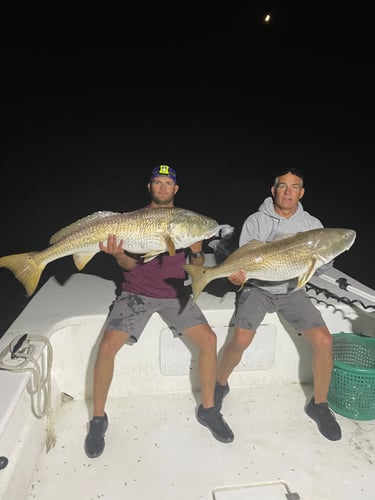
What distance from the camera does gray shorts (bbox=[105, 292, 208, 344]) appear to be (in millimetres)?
2889

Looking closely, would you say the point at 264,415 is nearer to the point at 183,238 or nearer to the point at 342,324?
the point at 342,324

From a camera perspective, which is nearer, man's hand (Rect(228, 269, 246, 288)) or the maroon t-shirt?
man's hand (Rect(228, 269, 246, 288))

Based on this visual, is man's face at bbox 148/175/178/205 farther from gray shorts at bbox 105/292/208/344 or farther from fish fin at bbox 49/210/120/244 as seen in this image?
gray shorts at bbox 105/292/208/344

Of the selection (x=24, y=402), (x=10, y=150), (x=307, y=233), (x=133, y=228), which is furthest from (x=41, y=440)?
(x=10, y=150)

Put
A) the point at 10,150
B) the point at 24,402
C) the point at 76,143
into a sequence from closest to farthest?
the point at 24,402, the point at 10,150, the point at 76,143

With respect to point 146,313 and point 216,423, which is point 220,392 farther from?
point 146,313

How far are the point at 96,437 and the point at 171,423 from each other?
0.65 metres

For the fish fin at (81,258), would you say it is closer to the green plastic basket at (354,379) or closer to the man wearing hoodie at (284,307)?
the man wearing hoodie at (284,307)

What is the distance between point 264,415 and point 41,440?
1.85 meters

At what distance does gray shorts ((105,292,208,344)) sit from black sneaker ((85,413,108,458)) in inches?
25.4

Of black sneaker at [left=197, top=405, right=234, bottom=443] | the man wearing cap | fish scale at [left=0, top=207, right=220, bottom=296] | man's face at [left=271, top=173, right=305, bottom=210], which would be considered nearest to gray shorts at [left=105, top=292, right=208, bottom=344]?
the man wearing cap

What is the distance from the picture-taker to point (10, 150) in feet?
195

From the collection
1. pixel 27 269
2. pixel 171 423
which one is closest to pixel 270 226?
pixel 171 423

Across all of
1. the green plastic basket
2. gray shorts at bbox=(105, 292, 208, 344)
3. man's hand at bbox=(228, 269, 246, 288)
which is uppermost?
man's hand at bbox=(228, 269, 246, 288)
